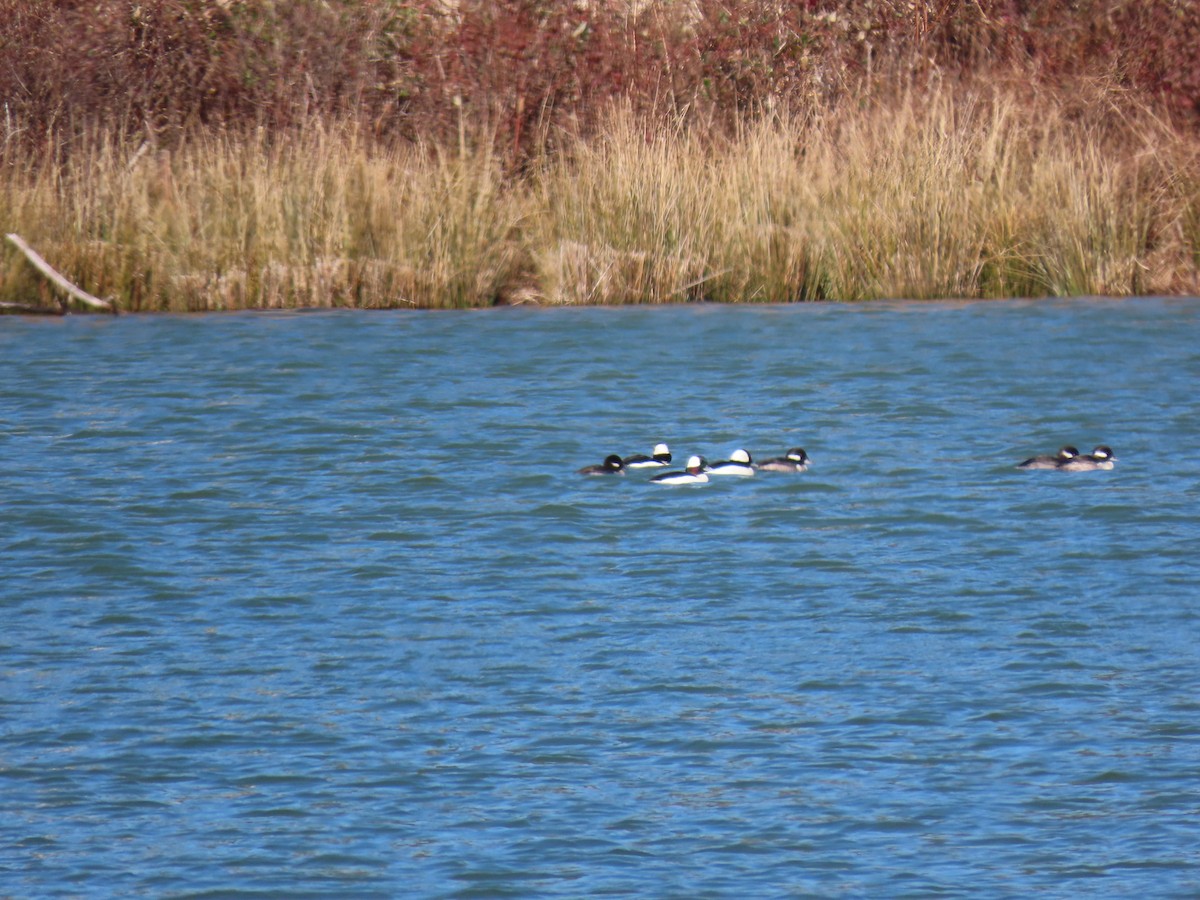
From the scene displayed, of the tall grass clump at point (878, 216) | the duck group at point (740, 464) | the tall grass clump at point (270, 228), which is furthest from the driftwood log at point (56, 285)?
the duck group at point (740, 464)

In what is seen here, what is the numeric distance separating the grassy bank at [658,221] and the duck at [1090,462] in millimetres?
5375

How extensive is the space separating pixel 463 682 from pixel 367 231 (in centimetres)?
980

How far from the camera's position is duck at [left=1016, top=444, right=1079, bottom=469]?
1140 cm

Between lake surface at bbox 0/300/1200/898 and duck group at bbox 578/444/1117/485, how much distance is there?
94mm

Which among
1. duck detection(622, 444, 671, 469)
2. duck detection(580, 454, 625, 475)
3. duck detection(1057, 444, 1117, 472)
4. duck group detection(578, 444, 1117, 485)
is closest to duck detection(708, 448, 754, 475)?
duck group detection(578, 444, 1117, 485)

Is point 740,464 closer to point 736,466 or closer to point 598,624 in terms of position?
point 736,466

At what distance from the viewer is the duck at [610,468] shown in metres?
11.7

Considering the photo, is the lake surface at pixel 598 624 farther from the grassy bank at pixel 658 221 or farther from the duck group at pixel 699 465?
the grassy bank at pixel 658 221

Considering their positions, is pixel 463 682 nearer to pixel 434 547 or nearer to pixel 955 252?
pixel 434 547

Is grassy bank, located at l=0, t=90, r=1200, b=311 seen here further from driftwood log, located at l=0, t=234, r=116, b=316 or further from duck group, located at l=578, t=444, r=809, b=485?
duck group, located at l=578, t=444, r=809, b=485

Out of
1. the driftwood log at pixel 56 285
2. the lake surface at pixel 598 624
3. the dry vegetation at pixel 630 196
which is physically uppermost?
the dry vegetation at pixel 630 196

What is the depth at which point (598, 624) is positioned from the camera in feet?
28.1

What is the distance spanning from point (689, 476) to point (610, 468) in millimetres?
578

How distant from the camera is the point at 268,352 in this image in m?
15.7
